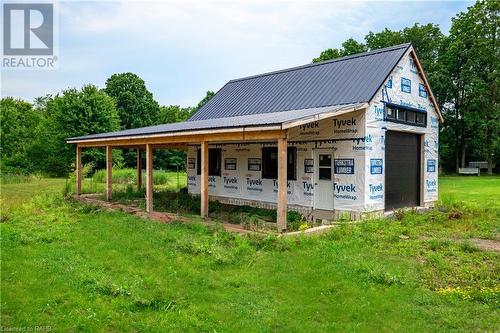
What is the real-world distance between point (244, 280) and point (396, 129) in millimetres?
8895

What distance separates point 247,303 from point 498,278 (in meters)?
3.97

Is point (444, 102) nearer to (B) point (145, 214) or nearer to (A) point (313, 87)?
(A) point (313, 87)

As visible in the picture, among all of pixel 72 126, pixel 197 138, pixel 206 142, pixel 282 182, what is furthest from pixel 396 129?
pixel 72 126

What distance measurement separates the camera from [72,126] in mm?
35438

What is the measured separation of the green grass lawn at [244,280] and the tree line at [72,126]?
85.7 ft

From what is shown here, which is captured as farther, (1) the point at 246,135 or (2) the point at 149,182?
(2) the point at 149,182

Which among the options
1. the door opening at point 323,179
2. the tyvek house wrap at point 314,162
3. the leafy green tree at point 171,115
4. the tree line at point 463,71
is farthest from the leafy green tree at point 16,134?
the door opening at point 323,179

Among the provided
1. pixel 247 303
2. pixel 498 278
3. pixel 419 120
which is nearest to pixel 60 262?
pixel 247 303

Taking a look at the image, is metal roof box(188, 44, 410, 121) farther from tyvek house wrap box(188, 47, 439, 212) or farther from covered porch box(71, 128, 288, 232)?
covered porch box(71, 128, 288, 232)

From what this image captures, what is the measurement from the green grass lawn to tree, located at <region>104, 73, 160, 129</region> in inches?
1756

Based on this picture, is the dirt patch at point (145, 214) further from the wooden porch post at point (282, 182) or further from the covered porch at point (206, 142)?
the wooden porch post at point (282, 182)

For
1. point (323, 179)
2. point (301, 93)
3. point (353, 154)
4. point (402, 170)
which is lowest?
point (323, 179)

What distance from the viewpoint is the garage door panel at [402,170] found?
12969 millimetres

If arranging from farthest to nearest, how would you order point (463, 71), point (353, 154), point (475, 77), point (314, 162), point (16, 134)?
1. point (16, 134)
2. point (463, 71)
3. point (475, 77)
4. point (314, 162)
5. point (353, 154)
